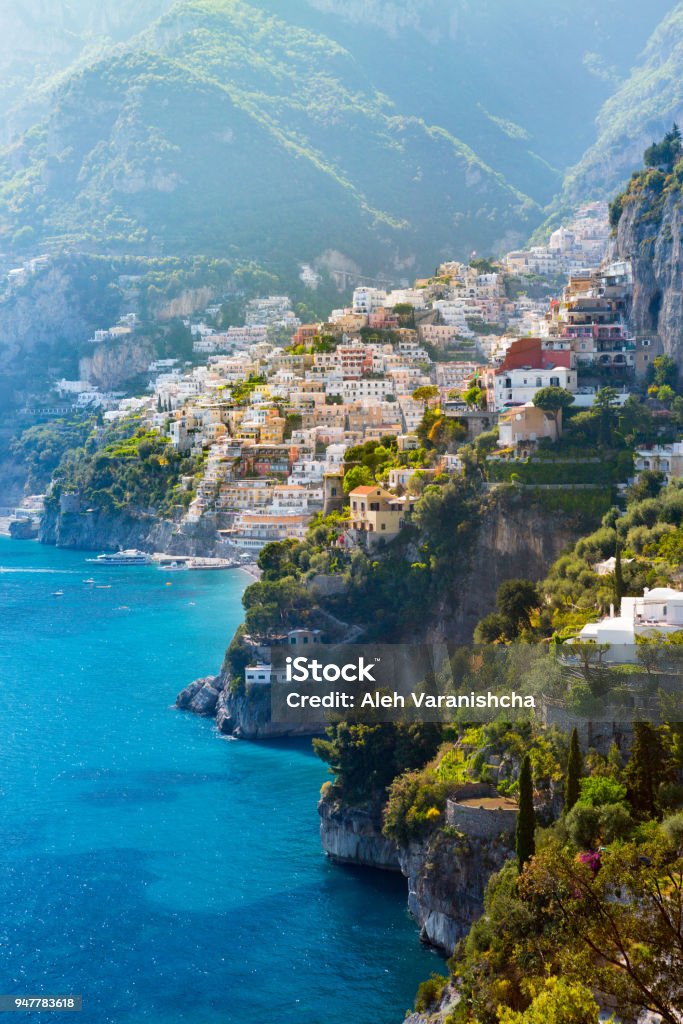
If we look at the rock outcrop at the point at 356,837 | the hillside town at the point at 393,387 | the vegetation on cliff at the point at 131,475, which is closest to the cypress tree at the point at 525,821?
the rock outcrop at the point at 356,837

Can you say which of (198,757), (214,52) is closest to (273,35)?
(214,52)

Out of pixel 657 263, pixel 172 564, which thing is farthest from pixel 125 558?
pixel 657 263

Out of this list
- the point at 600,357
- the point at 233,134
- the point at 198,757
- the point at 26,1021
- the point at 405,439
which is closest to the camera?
the point at 26,1021

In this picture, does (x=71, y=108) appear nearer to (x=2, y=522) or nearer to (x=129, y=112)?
(x=129, y=112)

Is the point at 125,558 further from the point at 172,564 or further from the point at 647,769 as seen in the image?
the point at 647,769

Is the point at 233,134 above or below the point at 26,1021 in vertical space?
above

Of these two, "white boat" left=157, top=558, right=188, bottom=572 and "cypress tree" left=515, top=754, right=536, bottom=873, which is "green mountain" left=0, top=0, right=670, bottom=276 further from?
"cypress tree" left=515, top=754, right=536, bottom=873
